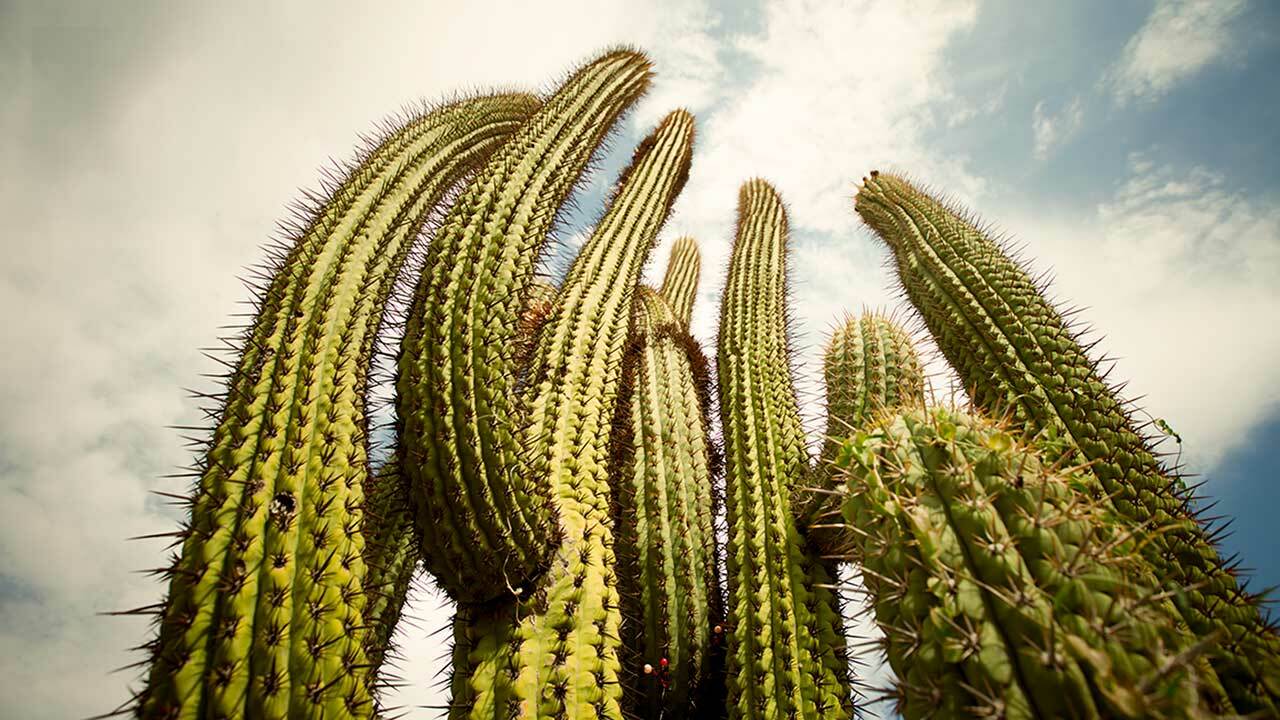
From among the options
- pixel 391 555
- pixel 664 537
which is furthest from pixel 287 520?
pixel 664 537

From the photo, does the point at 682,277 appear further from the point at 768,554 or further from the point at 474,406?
the point at 474,406

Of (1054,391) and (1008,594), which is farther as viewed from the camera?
(1054,391)

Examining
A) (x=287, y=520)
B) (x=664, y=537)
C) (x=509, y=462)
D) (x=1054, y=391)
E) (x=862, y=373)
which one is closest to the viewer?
(x=287, y=520)

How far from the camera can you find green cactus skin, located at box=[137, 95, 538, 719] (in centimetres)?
140

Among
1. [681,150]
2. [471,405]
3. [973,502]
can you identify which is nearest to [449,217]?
[471,405]

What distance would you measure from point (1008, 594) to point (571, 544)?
155 centimetres

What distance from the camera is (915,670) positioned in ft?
→ 4.56

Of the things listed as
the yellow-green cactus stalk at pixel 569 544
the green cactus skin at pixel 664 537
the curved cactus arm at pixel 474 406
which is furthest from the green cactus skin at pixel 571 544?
the green cactus skin at pixel 664 537

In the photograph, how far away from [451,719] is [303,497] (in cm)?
98

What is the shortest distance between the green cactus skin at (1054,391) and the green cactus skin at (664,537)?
166 centimetres

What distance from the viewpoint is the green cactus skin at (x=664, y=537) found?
2812 millimetres

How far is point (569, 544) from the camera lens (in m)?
2.25

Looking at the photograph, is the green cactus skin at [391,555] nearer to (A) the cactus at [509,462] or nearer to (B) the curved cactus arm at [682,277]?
(A) the cactus at [509,462]

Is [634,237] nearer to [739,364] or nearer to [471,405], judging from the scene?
[739,364]
